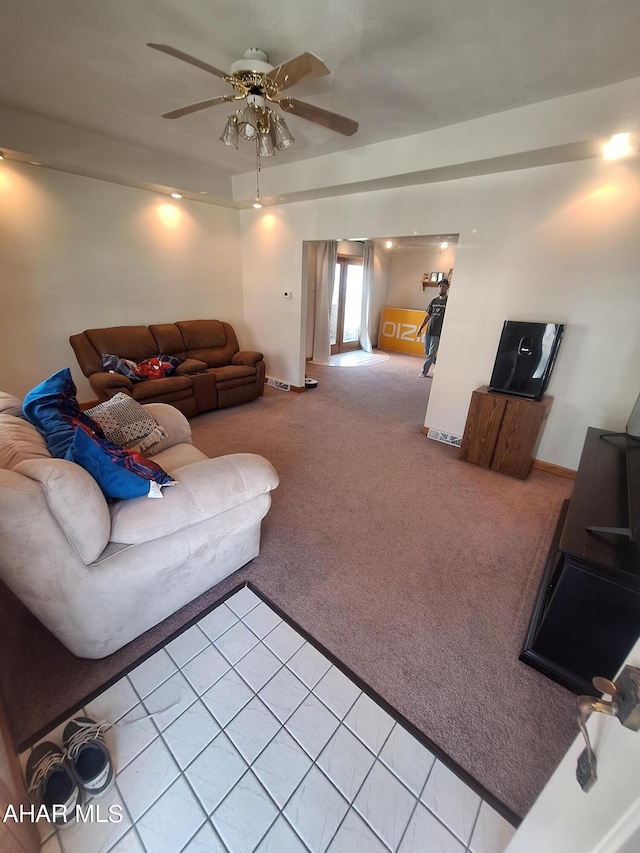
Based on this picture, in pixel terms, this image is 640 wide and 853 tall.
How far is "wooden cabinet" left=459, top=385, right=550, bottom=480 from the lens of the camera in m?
2.64

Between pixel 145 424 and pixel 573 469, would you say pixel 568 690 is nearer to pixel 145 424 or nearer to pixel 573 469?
pixel 573 469

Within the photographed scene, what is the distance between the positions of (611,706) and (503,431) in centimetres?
258

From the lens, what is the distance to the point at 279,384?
483 centimetres

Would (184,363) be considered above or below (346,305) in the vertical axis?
below

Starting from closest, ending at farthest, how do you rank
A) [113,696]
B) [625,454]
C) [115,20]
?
[113,696] → [115,20] → [625,454]

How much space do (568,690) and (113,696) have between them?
176cm

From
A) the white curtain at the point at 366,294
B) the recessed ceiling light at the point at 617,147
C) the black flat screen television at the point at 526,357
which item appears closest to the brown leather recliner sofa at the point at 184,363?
the black flat screen television at the point at 526,357

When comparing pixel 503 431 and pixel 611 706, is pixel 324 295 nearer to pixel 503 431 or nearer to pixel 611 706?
pixel 503 431

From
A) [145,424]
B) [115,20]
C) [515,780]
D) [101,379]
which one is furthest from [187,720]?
[115,20]

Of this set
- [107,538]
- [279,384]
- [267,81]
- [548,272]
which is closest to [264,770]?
[107,538]

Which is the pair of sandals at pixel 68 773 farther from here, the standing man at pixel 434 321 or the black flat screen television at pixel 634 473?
the standing man at pixel 434 321

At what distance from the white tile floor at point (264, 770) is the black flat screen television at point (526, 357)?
2.44 meters

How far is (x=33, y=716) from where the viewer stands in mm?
1174

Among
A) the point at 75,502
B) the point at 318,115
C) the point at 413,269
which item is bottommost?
the point at 75,502
